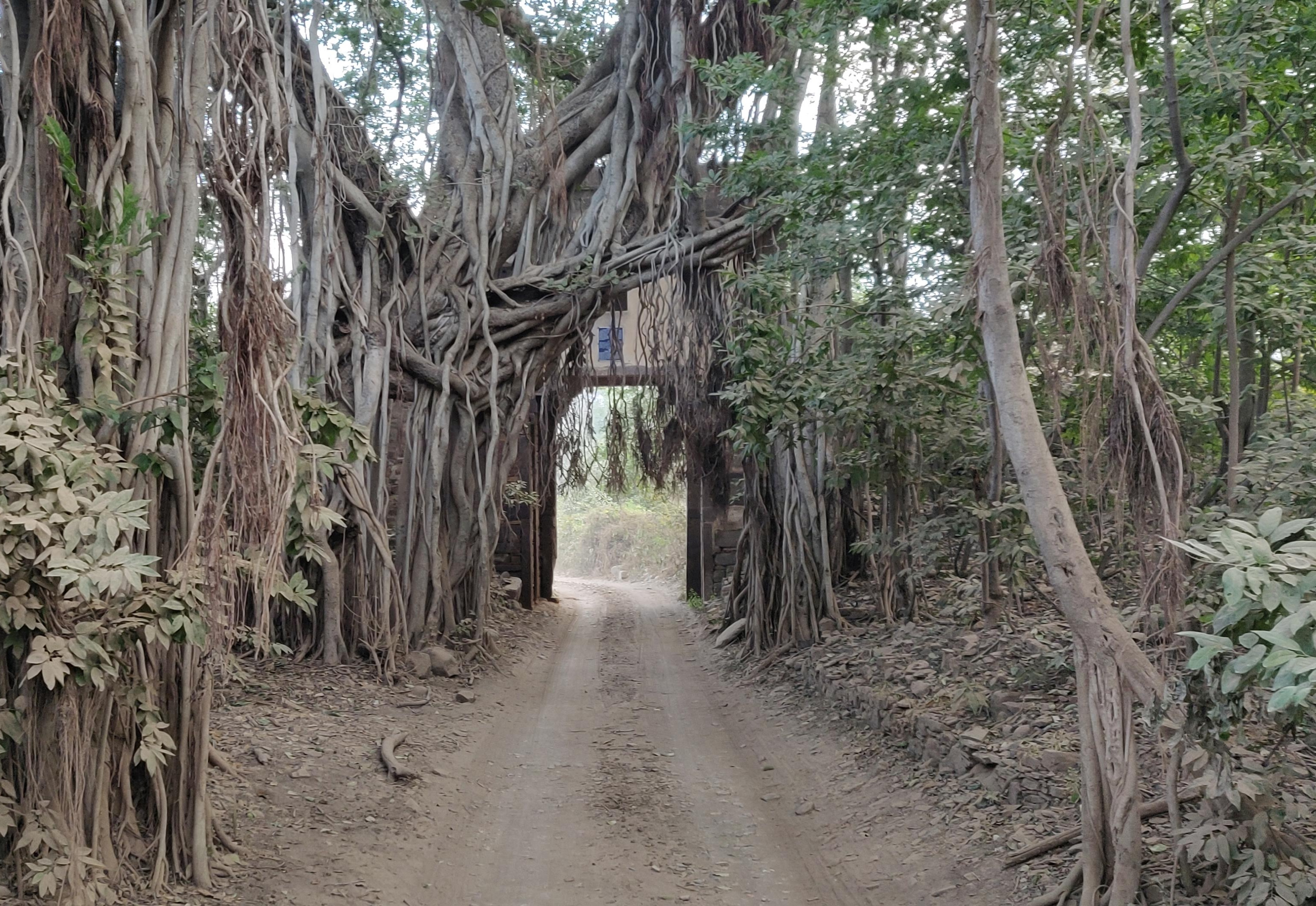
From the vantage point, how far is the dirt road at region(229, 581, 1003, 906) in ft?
12.3

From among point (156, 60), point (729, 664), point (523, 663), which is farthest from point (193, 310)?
point (729, 664)

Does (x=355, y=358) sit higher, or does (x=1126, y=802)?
(x=355, y=358)

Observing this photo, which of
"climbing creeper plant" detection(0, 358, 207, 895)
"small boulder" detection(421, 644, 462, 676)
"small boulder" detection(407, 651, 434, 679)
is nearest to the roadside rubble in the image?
"small boulder" detection(421, 644, 462, 676)

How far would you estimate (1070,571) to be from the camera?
300 centimetres

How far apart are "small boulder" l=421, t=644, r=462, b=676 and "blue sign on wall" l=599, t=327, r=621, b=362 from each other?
2.47m

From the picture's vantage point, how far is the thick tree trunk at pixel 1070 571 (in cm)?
283

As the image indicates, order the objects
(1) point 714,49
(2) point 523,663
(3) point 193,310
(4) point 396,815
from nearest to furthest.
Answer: (3) point 193,310 < (4) point 396,815 < (1) point 714,49 < (2) point 523,663

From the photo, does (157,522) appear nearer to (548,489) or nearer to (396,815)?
(396,815)

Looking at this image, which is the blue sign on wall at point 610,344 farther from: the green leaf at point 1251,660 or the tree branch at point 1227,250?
the green leaf at point 1251,660

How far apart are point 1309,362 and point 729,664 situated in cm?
484

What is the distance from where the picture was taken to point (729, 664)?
8461mm

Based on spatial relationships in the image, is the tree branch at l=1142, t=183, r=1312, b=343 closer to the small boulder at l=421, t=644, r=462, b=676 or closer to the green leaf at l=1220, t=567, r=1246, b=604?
the green leaf at l=1220, t=567, r=1246, b=604

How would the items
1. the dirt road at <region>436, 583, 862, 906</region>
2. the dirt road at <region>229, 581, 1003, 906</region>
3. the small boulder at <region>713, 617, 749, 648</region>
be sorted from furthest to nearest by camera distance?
1. the small boulder at <region>713, 617, 749, 648</region>
2. the dirt road at <region>436, 583, 862, 906</region>
3. the dirt road at <region>229, 581, 1003, 906</region>

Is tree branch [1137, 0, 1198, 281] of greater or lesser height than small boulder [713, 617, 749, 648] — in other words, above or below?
above
